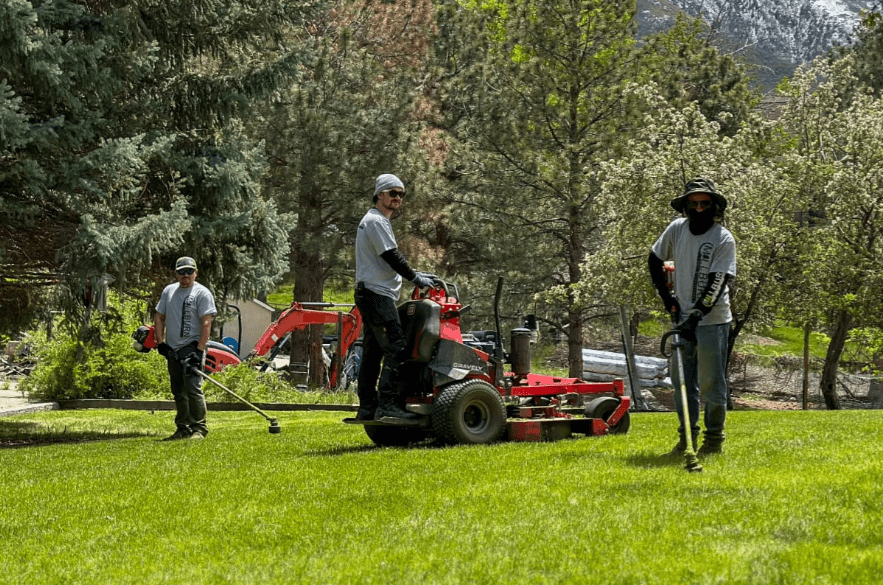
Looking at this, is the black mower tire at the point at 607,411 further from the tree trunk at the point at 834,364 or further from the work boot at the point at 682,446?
the tree trunk at the point at 834,364

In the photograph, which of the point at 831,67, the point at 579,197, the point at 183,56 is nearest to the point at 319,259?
the point at 579,197

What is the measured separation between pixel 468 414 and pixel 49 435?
6.73 meters

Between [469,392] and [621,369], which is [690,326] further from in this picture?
Result: [621,369]

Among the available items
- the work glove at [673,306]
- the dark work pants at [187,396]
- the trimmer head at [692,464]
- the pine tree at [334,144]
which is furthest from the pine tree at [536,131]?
the trimmer head at [692,464]

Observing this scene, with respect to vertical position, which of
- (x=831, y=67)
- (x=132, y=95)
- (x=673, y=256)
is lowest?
(x=673, y=256)

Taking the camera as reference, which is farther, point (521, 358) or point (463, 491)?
point (521, 358)

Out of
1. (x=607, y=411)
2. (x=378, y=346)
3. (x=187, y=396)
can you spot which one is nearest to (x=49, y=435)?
(x=187, y=396)

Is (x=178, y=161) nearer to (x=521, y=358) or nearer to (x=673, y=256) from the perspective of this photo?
(x=521, y=358)

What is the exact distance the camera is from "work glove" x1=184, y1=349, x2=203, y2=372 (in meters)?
11.3

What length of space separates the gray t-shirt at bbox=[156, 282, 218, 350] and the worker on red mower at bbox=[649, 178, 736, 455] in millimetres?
5383

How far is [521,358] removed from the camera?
10500mm

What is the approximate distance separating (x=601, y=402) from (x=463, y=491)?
14.6 feet

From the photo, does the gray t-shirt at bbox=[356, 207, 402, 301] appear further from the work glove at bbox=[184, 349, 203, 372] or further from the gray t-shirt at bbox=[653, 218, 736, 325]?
the work glove at bbox=[184, 349, 203, 372]

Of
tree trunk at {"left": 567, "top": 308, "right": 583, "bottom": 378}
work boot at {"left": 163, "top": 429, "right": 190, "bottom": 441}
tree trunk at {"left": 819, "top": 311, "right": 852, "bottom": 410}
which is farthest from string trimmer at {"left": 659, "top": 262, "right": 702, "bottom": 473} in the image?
tree trunk at {"left": 819, "top": 311, "right": 852, "bottom": 410}
